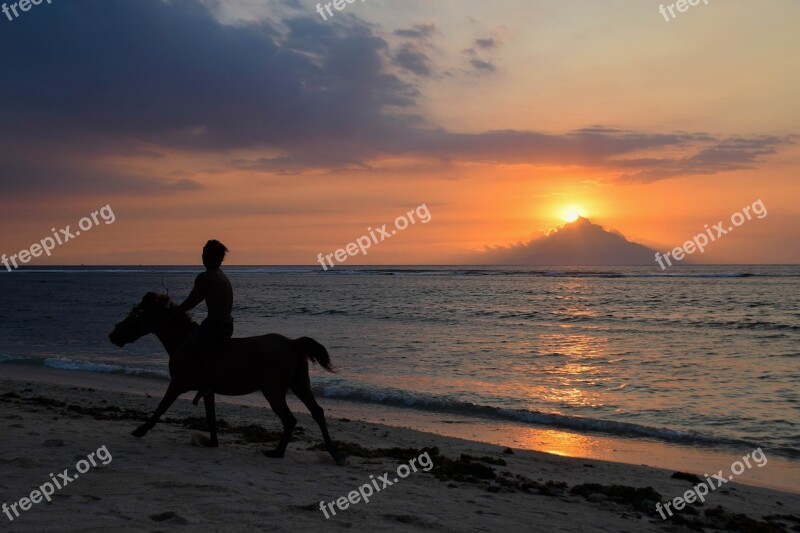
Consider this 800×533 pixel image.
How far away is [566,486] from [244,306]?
41.1 meters

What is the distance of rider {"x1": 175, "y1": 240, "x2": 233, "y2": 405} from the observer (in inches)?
299

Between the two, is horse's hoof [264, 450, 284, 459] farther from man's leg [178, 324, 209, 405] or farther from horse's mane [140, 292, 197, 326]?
horse's mane [140, 292, 197, 326]

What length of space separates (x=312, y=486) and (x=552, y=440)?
5859mm

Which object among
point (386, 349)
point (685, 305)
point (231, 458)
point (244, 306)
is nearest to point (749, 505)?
point (231, 458)

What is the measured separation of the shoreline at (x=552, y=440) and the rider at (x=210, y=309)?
4.09 metres

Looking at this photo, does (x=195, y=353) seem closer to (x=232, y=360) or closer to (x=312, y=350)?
(x=232, y=360)

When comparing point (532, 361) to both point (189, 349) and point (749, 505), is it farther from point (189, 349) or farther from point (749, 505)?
point (189, 349)

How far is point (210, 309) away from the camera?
7.74 meters

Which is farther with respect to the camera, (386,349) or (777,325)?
(777,325)

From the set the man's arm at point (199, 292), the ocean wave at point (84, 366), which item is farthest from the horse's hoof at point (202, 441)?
the ocean wave at point (84, 366)

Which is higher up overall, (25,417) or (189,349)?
(189,349)

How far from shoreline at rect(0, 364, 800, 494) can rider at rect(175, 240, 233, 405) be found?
4091mm

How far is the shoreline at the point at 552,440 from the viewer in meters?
9.40

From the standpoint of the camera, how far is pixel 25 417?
918 cm
